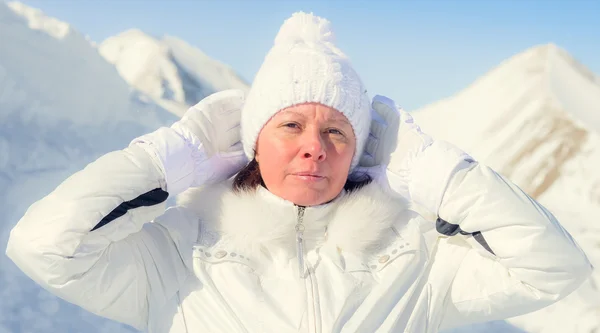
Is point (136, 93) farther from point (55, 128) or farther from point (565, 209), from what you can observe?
point (565, 209)

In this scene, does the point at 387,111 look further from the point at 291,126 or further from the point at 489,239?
the point at 489,239

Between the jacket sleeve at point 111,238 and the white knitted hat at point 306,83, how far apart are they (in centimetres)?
28

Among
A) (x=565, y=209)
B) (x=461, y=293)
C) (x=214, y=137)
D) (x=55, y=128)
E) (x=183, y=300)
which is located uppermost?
(x=214, y=137)

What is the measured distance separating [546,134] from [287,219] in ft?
14.2

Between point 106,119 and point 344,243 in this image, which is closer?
point 344,243

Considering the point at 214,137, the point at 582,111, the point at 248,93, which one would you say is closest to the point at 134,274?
the point at 214,137

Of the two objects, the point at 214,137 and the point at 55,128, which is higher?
the point at 214,137

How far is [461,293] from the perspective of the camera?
1.79 m

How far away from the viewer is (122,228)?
162cm

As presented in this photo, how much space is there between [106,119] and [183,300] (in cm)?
236

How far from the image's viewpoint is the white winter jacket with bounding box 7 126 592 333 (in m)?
1.57

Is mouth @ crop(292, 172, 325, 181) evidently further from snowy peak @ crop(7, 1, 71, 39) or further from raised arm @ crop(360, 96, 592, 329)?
snowy peak @ crop(7, 1, 71, 39)

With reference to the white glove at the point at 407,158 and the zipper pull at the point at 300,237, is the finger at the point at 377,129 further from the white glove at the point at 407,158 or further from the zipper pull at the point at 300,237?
the zipper pull at the point at 300,237

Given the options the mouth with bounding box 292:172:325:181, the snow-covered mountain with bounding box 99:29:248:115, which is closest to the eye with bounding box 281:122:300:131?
the mouth with bounding box 292:172:325:181
